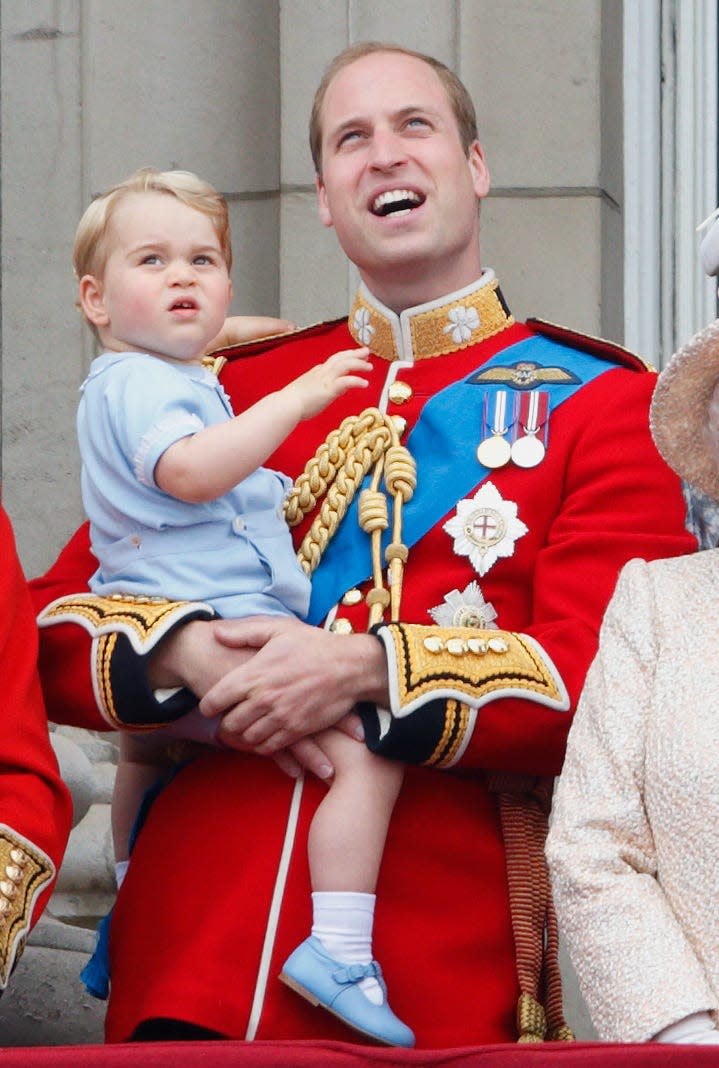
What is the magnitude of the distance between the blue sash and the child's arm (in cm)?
23

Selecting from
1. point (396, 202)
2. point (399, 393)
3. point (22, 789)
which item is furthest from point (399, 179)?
point (22, 789)

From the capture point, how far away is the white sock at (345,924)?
317 cm

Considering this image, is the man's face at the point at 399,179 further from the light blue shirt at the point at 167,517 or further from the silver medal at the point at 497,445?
the light blue shirt at the point at 167,517

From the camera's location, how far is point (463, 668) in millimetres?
3238

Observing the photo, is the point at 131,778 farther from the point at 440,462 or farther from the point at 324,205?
the point at 324,205

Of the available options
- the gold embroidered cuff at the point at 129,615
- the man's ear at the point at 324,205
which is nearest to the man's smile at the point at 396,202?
the man's ear at the point at 324,205

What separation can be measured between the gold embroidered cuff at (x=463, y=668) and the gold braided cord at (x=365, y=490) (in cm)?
18

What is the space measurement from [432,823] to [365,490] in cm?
51

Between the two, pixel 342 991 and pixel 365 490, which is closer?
pixel 342 991

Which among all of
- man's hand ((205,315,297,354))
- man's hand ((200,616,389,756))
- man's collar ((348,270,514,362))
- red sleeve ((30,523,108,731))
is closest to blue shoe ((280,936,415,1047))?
man's hand ((200,616,389,756))

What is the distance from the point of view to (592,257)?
5.04 meters

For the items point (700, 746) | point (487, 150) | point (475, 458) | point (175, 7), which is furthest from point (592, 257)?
point (700, 746)

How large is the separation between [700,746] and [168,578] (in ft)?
2.94

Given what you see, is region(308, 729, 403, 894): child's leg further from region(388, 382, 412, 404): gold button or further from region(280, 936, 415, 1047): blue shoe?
region(388, 382, 412, 404): gold button
